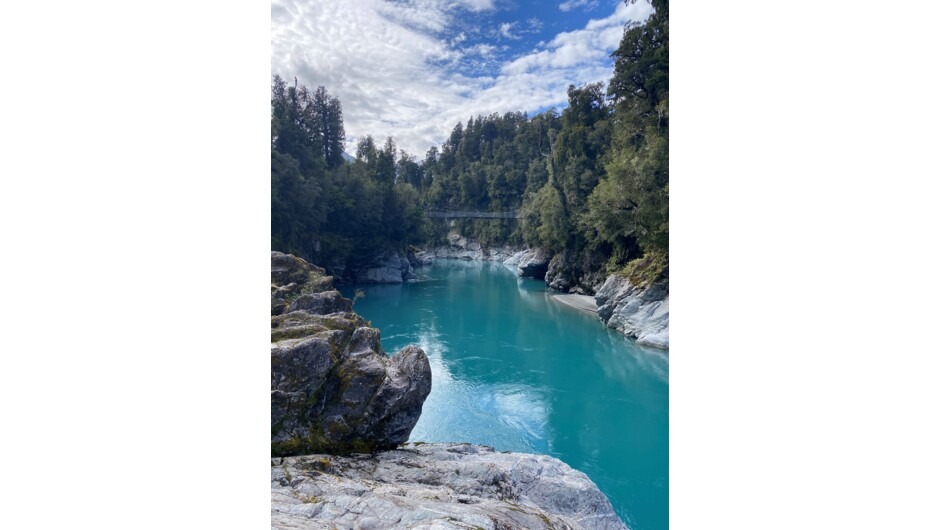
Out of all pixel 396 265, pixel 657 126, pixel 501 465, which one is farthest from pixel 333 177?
pixel 501 465

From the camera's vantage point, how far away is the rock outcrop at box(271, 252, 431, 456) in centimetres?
347

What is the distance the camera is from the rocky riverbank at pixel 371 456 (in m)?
2.45

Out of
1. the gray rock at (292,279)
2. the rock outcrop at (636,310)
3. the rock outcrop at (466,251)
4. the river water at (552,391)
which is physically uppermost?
the rock outcrop at (466,251)

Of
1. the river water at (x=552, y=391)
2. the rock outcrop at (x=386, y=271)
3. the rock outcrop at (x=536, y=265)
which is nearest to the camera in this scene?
the river water at (x=552, y=391)

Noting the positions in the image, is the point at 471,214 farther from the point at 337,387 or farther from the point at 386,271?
the point at 337,387

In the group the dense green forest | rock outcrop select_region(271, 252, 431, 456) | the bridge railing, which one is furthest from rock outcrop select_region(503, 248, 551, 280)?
rock outcrop select_region(271, 252, 431, 456)

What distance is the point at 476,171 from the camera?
4091cm

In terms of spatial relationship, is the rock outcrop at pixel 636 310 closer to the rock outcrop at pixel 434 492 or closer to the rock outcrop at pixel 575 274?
the rock outcrop at pixel 575 274

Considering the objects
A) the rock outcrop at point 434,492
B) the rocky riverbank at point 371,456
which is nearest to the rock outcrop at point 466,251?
the rocky riverbank at point 371,456

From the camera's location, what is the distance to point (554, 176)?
885 inches

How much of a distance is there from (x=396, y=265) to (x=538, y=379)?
16.7 metres

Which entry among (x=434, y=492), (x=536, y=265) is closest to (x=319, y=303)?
(x=434, y=492)

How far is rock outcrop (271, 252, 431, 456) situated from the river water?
2851 millimetres

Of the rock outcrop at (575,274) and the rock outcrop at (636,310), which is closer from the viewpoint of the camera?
the rock outcrop at (636,310)
